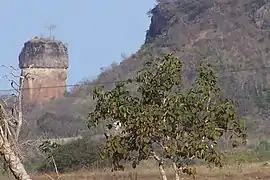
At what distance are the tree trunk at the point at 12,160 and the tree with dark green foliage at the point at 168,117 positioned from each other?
17.6 ft

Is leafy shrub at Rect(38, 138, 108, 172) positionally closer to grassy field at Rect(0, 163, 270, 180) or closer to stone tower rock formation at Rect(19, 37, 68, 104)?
grassy field at Rect(0, 163, 270, 180)

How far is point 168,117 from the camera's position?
11.7 meters

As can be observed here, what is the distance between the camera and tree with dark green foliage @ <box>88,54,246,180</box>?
11664mm

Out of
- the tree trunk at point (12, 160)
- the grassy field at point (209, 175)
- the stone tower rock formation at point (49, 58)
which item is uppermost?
the stone tower rock formation at point (49, 58)

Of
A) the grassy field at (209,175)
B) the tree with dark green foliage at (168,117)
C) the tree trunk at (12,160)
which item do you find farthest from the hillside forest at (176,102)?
the tree trunk at (12,160)

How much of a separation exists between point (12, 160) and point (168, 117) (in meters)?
5.71

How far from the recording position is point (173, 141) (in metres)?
11.8

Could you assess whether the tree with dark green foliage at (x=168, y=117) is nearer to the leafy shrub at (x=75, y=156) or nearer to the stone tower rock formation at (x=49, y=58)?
the leafy shrub at (x=75, y=156)

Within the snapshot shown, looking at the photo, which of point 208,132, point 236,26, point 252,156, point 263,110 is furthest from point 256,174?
point 236,26

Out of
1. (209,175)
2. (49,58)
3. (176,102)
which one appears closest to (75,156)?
(209,175)

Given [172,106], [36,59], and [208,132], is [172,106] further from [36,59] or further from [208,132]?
[36,59]

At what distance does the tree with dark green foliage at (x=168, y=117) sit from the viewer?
38.3 feet

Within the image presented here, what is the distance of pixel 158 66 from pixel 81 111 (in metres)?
41.2

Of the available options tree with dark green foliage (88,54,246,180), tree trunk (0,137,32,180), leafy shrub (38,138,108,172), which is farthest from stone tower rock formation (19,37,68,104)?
tree trunk (0,137,32,180)
